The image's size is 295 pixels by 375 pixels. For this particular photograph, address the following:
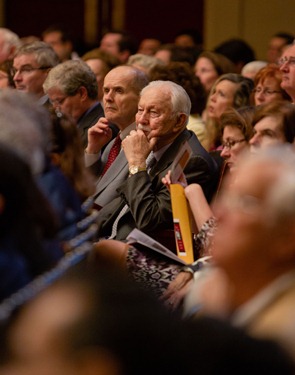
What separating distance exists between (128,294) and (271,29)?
11629mm

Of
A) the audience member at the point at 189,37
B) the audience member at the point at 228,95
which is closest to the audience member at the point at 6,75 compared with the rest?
the audience member at the point at 228,95

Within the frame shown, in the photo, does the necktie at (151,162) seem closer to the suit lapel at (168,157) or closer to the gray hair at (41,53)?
the suit lapel at (168,157)

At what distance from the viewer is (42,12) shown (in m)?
15.1

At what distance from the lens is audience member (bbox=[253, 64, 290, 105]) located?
7.11m

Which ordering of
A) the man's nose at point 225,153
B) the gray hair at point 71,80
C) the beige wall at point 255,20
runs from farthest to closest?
1. the beige wall at point 255,20
2. the gray hair at point 71,80
3. the man's nose at point 225,153

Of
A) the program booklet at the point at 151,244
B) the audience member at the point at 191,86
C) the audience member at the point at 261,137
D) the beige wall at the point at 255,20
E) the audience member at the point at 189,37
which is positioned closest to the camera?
the program booklet at the point at 151,244

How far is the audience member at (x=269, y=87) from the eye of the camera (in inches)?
280

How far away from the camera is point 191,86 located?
23.9ft

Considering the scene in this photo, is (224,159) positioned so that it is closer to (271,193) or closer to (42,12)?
(271,193)

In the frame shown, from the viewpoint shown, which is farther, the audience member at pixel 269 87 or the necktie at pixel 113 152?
the audience member at pixel 269 87

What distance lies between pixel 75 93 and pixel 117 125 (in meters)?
0.43

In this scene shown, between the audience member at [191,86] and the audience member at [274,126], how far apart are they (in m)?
1.82

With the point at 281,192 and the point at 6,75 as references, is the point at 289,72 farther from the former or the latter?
the point at 281,192

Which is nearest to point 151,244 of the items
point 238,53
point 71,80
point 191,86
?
point 71,80
